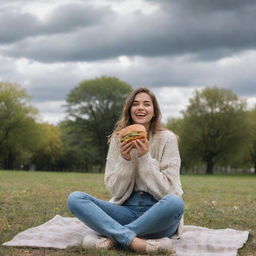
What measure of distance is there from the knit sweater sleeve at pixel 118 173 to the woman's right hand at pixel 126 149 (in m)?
0.06

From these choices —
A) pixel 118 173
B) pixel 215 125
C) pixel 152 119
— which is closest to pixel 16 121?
pixel 215 125

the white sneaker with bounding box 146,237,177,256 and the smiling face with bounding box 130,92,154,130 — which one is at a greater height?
the smiling face with bounding box 130,92,154,130

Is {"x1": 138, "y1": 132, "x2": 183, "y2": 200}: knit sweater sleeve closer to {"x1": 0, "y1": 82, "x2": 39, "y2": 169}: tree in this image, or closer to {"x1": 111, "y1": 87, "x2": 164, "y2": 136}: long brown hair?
{"x1": 111, "y1": 87, "x2": 164, "y2": 136}: long brown hair

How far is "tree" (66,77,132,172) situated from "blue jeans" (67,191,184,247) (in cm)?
5544

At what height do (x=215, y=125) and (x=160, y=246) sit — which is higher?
(x=215, y=125)

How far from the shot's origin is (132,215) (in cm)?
661

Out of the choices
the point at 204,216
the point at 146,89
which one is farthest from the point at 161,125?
the point at 204,216

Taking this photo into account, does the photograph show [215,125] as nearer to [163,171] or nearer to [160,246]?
[163,171]

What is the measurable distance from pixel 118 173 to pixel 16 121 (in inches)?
2222

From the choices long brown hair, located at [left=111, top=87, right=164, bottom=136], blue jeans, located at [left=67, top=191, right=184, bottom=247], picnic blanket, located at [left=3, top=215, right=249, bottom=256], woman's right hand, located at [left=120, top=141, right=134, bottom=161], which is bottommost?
picnic blanket, located at [left=3, top=215, right=249, bottom=256]

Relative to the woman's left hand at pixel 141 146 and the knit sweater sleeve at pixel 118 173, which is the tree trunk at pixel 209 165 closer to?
the knit sweater sleeve at pixel 118 173

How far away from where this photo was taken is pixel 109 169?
658 cm

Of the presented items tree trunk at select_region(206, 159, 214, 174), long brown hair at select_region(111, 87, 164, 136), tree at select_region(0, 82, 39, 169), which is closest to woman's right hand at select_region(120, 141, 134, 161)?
long brown hair at select_region(111, 87, 164, 136)

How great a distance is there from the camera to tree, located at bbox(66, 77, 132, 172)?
63281 mm
